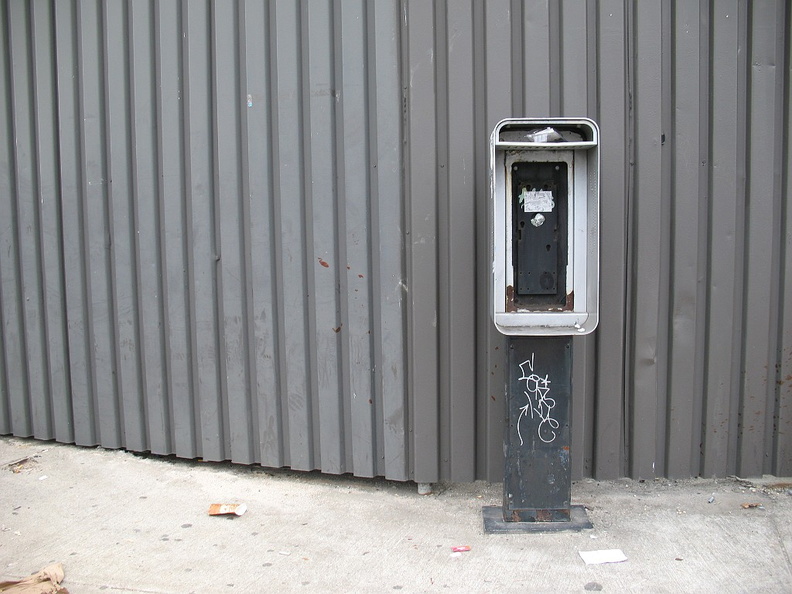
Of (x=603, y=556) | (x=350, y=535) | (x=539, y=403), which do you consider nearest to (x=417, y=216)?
(x=539, y=403)

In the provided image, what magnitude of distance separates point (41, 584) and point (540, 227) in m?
2.56

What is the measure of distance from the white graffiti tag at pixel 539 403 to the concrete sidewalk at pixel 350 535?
479 mm

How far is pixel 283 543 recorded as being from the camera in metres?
3.20

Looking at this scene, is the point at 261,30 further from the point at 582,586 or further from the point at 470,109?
the point at 582,586

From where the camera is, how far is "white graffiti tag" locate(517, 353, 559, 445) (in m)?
3.23

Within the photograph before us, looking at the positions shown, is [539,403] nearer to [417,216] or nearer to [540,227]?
[540,227]

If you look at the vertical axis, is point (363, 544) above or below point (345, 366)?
below

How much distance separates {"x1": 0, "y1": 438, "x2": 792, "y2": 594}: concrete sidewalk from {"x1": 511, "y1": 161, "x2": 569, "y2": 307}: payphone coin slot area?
3.77 ft

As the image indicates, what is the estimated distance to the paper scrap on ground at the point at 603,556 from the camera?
9.74 ft

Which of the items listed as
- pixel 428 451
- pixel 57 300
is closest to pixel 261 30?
pixel 57 300

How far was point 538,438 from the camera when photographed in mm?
3254

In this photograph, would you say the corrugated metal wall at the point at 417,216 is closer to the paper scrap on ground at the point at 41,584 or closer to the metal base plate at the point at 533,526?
the metal base plate at the point at 533,526

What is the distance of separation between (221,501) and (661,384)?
2.39 metres

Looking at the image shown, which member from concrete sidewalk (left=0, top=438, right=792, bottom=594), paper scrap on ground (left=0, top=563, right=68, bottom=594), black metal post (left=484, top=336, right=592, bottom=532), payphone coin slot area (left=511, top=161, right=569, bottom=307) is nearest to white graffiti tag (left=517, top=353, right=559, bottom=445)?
black metal post (left=484, top=336, right=592, bottom=532)
